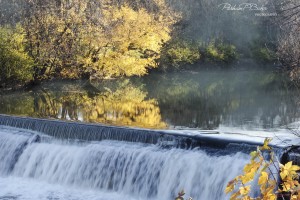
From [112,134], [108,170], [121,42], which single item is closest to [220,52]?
[121,42]

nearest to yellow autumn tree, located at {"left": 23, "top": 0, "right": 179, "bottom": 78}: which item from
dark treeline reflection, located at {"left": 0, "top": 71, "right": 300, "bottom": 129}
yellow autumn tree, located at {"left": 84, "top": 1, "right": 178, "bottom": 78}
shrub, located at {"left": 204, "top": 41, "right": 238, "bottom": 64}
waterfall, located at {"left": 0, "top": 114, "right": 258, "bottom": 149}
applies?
yellow autumn tree, located at {"left": 84, "top": 1, "right": 178, "bottom": 78}

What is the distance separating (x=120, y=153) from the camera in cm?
1098

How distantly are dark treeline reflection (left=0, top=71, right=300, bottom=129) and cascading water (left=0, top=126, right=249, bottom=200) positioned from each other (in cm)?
294

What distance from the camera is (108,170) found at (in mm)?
11031

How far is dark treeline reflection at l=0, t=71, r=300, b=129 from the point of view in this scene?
15564 mm

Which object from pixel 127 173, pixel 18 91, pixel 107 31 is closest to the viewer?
pixel 127 173

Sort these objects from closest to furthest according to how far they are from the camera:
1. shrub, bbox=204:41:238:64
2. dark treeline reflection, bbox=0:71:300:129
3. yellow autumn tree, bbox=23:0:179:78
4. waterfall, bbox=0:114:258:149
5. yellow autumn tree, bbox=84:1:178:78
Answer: waterfall, bbox=0:114:258:149 → dark treeline reflection, bbox=0:71:300:129 → yellow autumn tree, bbox=23:0:179:78 → yellow autumn tree, bbox=84:1:178:78 → shrub, bbox=204:41:238:64

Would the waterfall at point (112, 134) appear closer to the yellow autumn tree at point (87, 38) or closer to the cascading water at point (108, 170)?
the cascading water at point (108, 170)

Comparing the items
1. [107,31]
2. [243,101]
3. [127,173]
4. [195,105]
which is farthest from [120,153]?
[107,31]

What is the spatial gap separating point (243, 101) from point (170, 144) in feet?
34.1

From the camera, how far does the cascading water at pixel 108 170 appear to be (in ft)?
31.9

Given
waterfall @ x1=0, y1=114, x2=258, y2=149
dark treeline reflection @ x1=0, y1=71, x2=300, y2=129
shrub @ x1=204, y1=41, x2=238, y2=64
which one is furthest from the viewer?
shrub @ x1=204, y1=41, x2=238, y2=64

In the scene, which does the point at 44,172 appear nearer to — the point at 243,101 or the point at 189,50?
the point at 243,101

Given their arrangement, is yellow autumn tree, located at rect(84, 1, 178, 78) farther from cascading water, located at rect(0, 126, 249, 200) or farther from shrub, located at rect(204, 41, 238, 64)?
cascading water, located at rect(0, 126, 249, 200)
